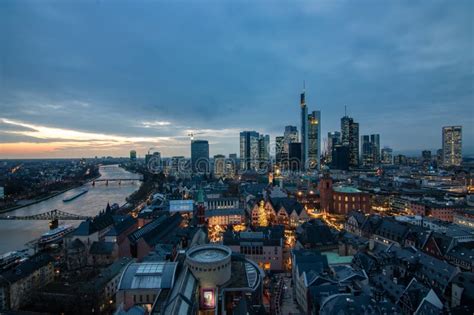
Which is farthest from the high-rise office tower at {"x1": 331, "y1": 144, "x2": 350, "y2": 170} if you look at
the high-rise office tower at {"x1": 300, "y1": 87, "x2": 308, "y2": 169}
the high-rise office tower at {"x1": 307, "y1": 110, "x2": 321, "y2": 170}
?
the high-rise office tower at {"x1": 300, "y1": 87, "x2": 308, "y2": 169}

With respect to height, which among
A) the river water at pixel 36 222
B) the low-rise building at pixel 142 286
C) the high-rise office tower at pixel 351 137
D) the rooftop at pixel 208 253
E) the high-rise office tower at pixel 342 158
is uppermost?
the high-rise office tower at pixel 351 137

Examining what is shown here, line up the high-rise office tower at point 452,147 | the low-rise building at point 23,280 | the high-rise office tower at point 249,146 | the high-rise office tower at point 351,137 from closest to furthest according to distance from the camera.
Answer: the low-rise building at point 23,280
the high-rise office tower at point 452,147
the high-rise office tower at point 351,137
the high-rise office tower at point 249,146

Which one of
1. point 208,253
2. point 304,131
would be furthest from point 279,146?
point 208,253

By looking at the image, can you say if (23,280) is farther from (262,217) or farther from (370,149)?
(370,149)

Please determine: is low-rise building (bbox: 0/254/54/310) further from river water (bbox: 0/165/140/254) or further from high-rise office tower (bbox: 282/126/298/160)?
high-rise office tower (bbox: 282/126/298/160)

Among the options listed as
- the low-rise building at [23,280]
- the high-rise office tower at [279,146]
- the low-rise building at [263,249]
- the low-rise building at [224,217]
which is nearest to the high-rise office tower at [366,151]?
the high-rise office tower at [279,146]

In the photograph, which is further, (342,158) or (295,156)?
(295,156)

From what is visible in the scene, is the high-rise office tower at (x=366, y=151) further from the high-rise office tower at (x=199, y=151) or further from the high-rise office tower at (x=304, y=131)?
the high-rise office tower at (x=199, y=151)
